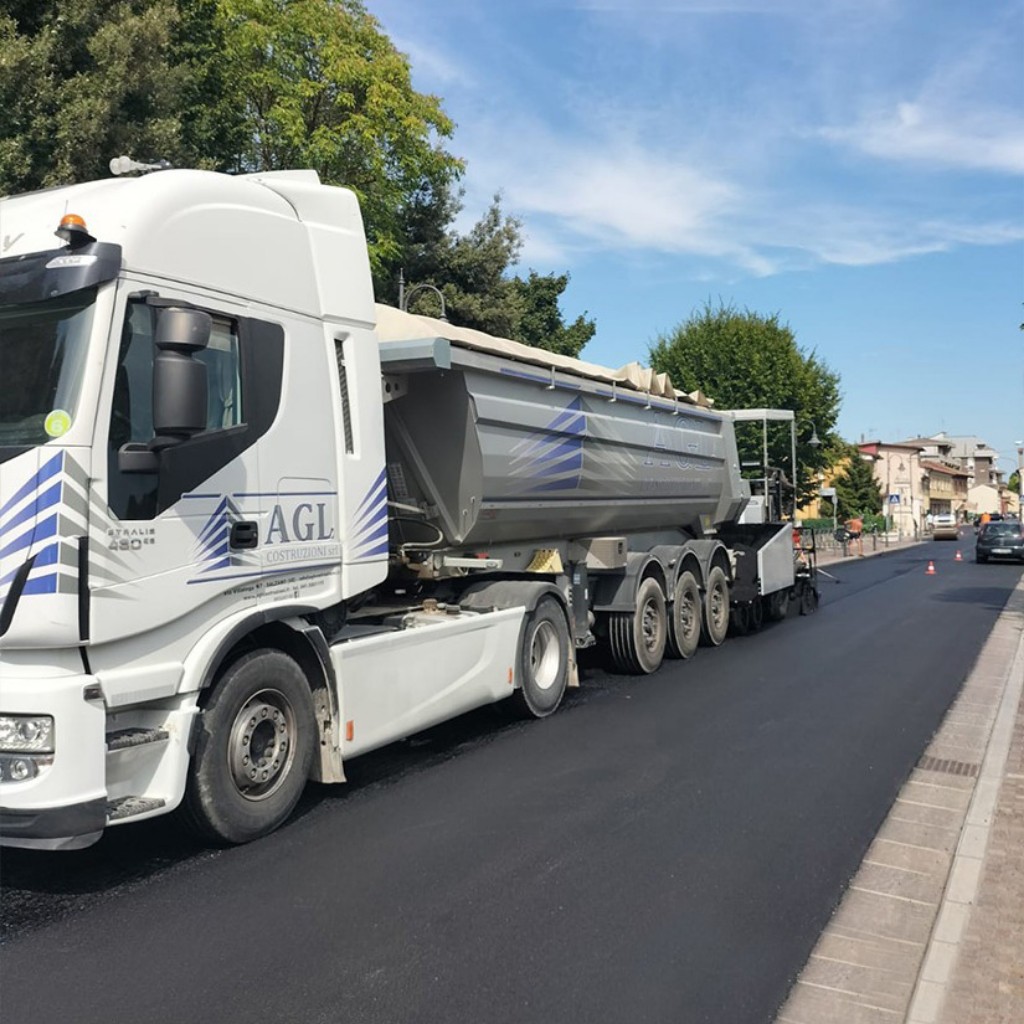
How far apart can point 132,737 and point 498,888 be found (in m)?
1.84

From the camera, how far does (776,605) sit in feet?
49.8

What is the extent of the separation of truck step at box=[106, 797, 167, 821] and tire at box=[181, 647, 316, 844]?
30 cm

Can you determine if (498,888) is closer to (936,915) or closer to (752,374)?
(936,915)

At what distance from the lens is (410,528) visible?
304 inches

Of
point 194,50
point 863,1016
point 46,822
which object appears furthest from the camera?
point 194,50

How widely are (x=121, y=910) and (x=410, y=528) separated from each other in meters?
3.94

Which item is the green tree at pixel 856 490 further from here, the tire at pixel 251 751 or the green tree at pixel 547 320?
the tire at pixel 251 751

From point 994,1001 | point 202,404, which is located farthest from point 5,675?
point 994,1001

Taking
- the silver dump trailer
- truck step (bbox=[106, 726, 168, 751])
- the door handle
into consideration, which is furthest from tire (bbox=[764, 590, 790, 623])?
truck step (bbox=[106, 726, 168, 751])

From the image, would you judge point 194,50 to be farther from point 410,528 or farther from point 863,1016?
point 863,1016

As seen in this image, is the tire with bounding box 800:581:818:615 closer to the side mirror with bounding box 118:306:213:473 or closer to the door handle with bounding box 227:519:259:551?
the door handle with bounding box 227:519:259:551

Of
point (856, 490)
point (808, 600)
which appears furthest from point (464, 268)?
point (856, 490)

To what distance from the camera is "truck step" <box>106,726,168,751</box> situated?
4.37m

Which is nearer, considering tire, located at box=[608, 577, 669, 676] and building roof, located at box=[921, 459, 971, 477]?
tire, located at box=[608, 577, 669, 676]
